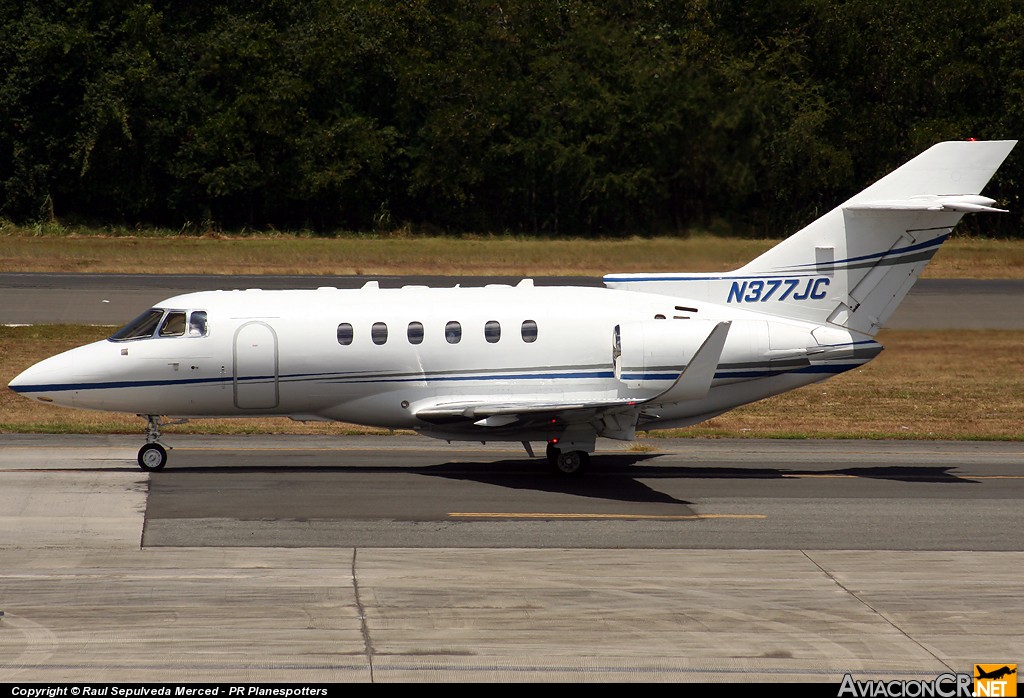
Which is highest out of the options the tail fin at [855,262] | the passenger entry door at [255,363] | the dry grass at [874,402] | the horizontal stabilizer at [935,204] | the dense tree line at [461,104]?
the dense tree line at [461,104]

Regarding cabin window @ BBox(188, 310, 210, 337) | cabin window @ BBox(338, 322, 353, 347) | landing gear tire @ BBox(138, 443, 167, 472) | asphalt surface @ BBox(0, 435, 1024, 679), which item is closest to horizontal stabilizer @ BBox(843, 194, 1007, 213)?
asphalt surface @ BBox(0, 435, 1024, 679)

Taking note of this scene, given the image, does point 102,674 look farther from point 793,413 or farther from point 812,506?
point 793,413

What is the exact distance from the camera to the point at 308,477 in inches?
825

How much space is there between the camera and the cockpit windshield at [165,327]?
2072cm

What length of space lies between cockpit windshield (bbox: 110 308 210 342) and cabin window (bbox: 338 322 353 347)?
7.11ft

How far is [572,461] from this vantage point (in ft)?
69.5

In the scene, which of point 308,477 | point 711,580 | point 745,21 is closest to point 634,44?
point 745,21

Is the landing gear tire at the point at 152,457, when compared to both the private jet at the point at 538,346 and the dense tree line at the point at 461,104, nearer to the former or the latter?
the private jet at the point at 538,346

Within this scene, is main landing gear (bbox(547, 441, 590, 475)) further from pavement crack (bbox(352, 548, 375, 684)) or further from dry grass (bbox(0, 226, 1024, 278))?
dry grass (bbox(0, 226, 1024, 278))

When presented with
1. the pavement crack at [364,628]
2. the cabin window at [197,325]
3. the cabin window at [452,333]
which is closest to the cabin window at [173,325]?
the cabin window at [197,325]

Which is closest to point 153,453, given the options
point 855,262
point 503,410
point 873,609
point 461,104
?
point 503,410

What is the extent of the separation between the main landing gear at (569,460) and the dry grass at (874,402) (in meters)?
6.04

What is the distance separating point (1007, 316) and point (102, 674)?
3423 centimetres

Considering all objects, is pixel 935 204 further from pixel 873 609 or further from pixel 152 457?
pixel 152 457
